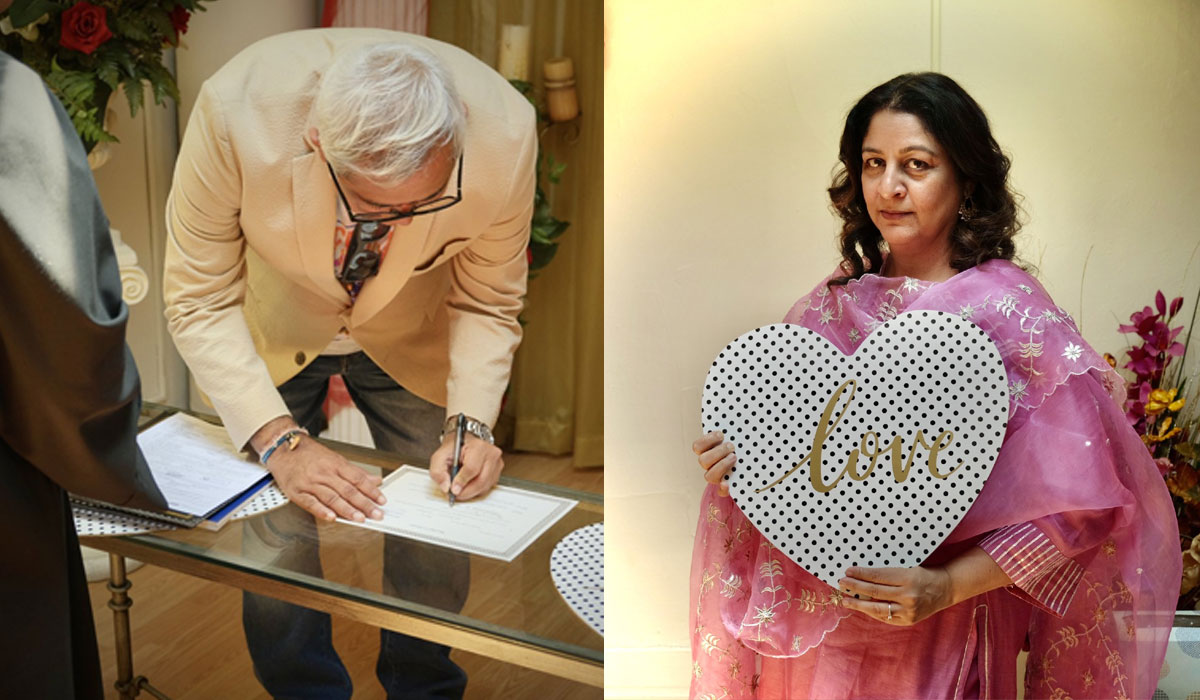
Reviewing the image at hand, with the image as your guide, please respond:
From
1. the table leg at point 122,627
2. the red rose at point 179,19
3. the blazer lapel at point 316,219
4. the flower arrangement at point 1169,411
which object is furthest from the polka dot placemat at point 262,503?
the flower arrangement at point 1169,411

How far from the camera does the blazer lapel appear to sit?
61.7 inches

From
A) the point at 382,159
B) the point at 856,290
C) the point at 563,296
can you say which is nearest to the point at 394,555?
the point at 563,296

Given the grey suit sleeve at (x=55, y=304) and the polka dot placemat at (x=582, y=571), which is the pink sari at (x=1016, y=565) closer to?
the polka dot placemat at (x=582, y=571)

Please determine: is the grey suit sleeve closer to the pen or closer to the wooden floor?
the wooden floor

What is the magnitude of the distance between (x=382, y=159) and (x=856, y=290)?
720 mm

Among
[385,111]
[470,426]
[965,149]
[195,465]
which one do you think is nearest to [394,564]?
[470,426]

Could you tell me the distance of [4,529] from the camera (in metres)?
1.51

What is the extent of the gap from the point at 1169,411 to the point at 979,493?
0.91ft

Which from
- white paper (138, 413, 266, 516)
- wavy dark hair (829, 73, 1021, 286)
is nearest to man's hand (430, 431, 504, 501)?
white paper (138, 413, 266, 516)

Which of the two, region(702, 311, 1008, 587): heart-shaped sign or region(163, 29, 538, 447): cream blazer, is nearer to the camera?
region(702, 311, 1008, 587): heart-shaped sign

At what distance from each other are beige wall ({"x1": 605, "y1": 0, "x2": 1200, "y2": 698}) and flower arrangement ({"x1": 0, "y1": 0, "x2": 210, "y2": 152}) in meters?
0.75

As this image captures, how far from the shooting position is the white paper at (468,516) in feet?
5.53

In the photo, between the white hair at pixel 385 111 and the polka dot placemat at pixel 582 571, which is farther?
the polka dot placemat at pixel 582 571

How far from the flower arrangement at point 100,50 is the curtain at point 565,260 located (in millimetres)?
424
